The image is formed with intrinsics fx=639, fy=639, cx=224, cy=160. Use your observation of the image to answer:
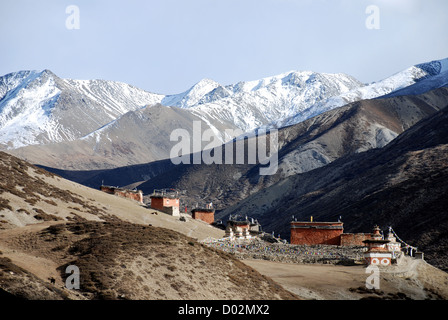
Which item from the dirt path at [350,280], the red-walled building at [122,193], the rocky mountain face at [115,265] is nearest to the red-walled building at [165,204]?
the red-walled building at [122,193]

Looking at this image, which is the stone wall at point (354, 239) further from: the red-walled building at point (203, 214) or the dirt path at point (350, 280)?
the red-walled building at point (203, 214)

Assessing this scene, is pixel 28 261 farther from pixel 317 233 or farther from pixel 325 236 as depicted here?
pixel 325 236

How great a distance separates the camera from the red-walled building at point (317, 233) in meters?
55.3

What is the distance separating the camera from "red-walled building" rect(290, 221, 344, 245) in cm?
5531

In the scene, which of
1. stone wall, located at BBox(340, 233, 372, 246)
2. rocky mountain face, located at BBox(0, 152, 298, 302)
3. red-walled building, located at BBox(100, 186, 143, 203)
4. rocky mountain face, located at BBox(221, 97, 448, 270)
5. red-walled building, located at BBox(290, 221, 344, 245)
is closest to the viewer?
rocky mountain face, located at BBox(0, 152, 298, 302)

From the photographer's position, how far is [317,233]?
183ft

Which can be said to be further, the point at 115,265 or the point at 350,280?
the point at 350,280

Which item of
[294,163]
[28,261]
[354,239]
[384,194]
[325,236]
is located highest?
[294,163]

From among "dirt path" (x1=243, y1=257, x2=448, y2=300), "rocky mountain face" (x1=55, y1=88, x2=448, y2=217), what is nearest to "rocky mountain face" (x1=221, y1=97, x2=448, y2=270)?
"dirt path" (x1=243, y1=257, x2=448, y2=300)

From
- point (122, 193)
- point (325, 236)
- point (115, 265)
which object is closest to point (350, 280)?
point (325, 236)

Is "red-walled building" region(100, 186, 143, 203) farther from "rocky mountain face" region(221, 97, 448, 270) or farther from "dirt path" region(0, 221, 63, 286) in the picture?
"dirt path" region(0, 221, 63, 286)
